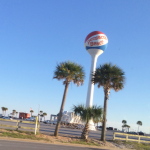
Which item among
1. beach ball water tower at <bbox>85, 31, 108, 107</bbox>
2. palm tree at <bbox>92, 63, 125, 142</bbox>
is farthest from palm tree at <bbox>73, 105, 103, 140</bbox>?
beach ball water tower at <bbox>85, 31, 108, 107</bbox>

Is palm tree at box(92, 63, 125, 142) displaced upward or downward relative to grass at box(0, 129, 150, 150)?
upward

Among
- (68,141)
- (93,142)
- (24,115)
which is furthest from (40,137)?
(24,115)

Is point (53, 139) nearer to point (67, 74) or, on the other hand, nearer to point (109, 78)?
point (67, 74)

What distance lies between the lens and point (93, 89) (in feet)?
199

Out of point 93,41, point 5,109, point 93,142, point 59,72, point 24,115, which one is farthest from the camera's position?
point 5,109

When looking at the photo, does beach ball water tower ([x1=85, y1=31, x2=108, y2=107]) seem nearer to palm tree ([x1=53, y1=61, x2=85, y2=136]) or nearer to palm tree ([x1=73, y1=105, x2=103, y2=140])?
palm tree ([x1=53, y1=61, x2=85, y2=136])

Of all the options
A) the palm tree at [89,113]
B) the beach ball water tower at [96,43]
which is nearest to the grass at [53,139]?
the palm tree at [89,113]

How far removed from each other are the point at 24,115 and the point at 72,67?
75983mm

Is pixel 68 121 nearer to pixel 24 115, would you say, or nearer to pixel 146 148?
pixel 146 148

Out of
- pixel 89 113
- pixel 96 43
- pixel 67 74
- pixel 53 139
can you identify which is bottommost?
pixel 53 139

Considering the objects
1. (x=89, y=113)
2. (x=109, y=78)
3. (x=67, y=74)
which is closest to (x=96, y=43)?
(x=109, y=78)

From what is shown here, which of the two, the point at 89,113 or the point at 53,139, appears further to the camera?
the point at 89,113

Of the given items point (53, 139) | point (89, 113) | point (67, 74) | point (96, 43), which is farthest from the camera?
point (96, 43)

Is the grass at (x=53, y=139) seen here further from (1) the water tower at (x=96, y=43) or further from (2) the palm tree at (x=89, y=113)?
(1) the water tower at (x=96, y=43)
